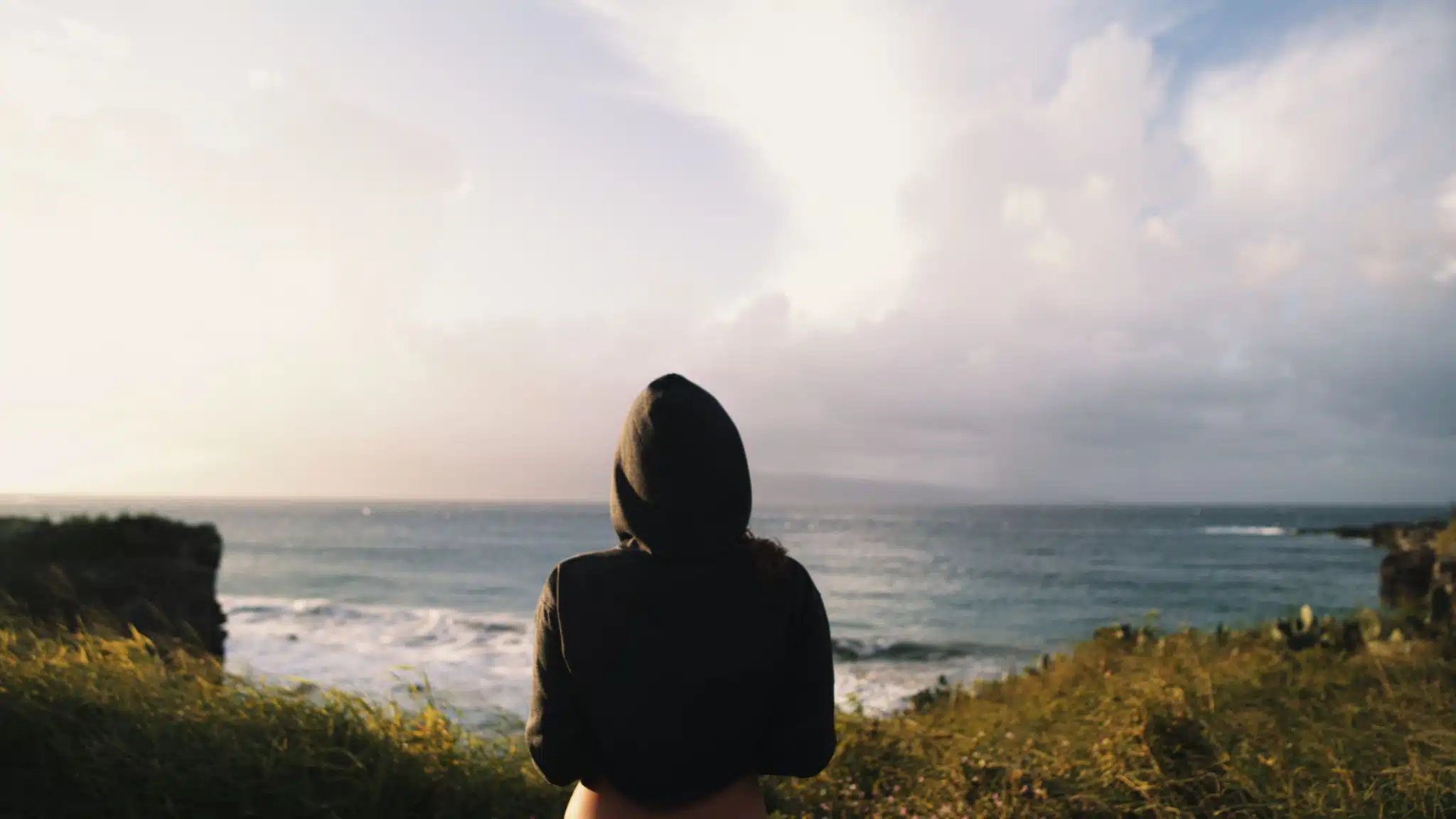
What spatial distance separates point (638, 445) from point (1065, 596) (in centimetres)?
3865

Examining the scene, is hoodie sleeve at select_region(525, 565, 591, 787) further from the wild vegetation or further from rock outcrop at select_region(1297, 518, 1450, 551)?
rock outcrop at select_region(1297, 518, 1450, 551)

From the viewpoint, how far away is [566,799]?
16.2 ft

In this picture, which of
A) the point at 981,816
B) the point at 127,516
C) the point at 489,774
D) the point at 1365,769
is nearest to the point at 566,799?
the point at 489,774

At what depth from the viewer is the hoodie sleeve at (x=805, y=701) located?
8.21 ft

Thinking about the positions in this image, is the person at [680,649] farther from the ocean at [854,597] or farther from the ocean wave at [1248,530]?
the ocean wave at [1248,530]

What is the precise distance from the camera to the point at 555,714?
8.00 ft

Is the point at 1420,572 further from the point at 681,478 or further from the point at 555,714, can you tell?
the point at 555,714

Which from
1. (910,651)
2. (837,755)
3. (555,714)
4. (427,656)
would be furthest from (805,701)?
(910,651)

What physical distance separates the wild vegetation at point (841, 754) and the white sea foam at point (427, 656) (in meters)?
6.39

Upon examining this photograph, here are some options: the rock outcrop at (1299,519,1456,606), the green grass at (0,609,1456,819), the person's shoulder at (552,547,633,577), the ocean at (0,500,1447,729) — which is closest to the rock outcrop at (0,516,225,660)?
the ocean at (0,500,1447,729)

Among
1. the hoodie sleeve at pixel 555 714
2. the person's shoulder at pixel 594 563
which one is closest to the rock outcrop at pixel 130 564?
the hoodie sleeve at pixel 555 714

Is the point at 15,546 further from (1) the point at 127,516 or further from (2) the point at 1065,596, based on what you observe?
(2) the point at 1065,596

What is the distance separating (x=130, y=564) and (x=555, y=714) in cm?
1551

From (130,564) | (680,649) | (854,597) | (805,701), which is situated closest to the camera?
(680,649)
